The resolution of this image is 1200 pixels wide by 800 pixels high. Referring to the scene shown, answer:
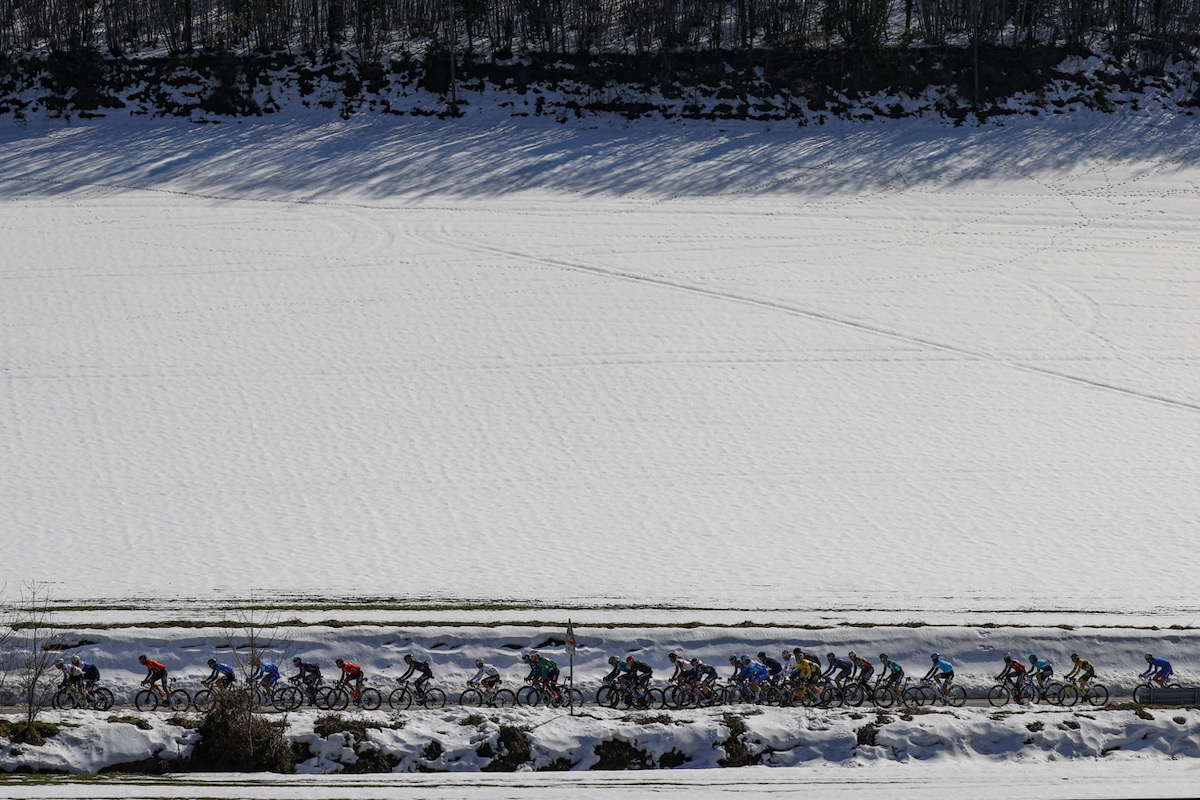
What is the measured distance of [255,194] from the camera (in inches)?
1868

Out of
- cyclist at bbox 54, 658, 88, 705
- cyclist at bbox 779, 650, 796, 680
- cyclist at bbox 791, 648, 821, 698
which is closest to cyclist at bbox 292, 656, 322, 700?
cyclist at bbox 54, 658, 88, 705

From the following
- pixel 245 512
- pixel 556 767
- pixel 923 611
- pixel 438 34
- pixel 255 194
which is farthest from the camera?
pixel 438 34

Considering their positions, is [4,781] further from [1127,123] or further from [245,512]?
[1127,123]

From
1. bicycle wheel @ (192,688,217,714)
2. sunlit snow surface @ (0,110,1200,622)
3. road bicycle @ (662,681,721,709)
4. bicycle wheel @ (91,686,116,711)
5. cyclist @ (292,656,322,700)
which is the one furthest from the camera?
sunlit snow surface @ (0,110,1200,622)

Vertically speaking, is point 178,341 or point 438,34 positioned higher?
Answer: point 438,34

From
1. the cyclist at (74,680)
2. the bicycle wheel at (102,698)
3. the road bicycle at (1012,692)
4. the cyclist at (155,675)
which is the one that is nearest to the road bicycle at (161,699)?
the cyclist at (155,675)

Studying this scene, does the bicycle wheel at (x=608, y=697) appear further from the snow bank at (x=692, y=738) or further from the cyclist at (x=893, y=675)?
the cyclist at (x=893, y=675)

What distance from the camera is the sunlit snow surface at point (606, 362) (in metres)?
25.0

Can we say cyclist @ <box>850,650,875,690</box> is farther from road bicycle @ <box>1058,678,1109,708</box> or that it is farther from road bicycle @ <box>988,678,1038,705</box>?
road bicycle @ <box>1058,678,1109,708</box>

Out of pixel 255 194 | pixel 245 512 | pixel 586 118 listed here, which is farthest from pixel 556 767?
pixel 586 118

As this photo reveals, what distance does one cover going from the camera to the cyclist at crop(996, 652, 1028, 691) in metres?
19.8

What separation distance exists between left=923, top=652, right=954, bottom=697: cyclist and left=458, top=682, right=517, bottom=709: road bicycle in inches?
273

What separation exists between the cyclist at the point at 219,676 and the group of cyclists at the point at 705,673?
0.05 m

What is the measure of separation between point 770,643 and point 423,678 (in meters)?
5.99
